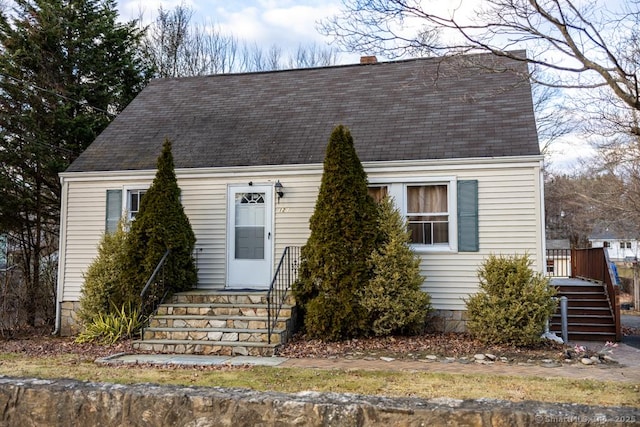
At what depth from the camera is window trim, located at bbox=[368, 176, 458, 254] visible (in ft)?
30.9

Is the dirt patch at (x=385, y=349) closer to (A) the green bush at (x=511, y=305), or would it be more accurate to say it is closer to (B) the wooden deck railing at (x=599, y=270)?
(A) the green bush at (x=511, y=305)

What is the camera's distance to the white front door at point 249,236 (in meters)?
10.3

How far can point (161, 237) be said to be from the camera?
9562 mm

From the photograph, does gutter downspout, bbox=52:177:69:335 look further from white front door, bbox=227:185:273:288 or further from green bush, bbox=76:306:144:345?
white front door, bbox=227:185:273:288

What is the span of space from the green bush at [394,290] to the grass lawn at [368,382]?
6.83 ft

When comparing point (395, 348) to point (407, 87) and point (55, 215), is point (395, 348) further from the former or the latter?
point (55, 215)

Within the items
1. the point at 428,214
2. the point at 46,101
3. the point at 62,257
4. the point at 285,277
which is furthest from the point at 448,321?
the point at 46,101

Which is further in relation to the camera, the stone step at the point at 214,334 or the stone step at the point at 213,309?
the stone step at the point at 213,309

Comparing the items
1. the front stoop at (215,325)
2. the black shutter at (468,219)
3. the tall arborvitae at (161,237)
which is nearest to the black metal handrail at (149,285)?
the tall arborvitae at (161,237)

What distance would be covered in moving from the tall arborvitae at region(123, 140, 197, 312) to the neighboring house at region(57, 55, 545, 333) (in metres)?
0.77

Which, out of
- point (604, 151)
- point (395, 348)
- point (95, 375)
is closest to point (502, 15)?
point (395, 348)

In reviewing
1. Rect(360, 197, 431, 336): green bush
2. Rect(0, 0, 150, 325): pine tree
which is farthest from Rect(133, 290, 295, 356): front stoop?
Rect(0, 0, 150, 325): pine tree

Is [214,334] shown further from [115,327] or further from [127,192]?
[127,192]

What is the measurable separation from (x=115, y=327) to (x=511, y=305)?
6.70 meters
